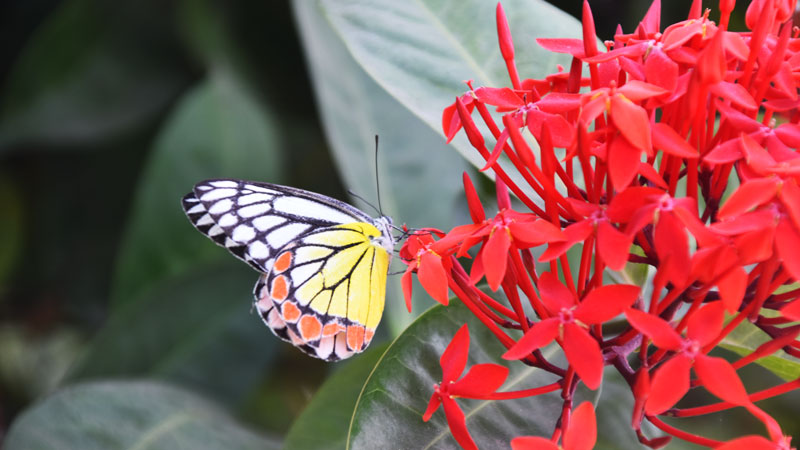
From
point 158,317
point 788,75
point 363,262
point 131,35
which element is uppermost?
point 131,35

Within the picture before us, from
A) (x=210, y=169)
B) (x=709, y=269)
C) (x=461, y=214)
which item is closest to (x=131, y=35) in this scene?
(x=210, y=169)

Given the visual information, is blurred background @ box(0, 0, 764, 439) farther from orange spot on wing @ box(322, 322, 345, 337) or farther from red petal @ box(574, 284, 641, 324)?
red petal @ box(574, 284, 641, 324)

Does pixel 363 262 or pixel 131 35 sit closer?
pixel 363 262

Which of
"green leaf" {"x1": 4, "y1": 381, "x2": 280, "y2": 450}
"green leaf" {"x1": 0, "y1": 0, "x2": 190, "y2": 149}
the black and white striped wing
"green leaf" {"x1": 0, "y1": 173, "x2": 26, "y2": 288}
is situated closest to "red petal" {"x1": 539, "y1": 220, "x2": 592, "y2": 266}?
the black and white striped wing

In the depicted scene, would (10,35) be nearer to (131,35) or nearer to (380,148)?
(131,35)

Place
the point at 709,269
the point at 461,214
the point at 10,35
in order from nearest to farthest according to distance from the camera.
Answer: the point at 709,269, the point at 461,214, the point at 10,35

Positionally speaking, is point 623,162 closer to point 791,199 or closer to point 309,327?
point 791,199

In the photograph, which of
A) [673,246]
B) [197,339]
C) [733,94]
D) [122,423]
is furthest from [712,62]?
[197,339]

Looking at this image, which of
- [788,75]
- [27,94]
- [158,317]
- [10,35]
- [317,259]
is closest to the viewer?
[788,75]
